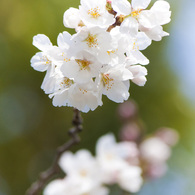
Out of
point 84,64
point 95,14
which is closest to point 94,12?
point 95,14

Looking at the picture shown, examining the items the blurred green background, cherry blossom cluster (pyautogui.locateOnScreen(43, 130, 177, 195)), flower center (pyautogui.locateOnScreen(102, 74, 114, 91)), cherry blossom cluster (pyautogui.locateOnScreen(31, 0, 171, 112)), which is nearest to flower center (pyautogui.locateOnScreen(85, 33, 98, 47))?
cherry blossom cluster (pyautogui.locateOnScreen(31, 0, 171, 112))

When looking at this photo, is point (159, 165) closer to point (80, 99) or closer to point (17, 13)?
point (80, 99)

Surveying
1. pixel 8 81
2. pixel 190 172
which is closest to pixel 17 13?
pixel 8 81

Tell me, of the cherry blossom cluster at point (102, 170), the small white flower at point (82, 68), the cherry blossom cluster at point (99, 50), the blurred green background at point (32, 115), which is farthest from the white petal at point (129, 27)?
the blurred green background at point (32, 115)

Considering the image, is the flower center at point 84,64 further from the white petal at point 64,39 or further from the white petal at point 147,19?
the white petal at point 147,19

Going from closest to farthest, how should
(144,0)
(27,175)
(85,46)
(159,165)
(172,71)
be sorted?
(85,46), (144,0), (159,165), (27,175), (172,71)

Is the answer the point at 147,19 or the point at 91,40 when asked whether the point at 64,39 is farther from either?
the point at 147,19

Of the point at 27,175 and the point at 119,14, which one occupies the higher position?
the point at 119,14
